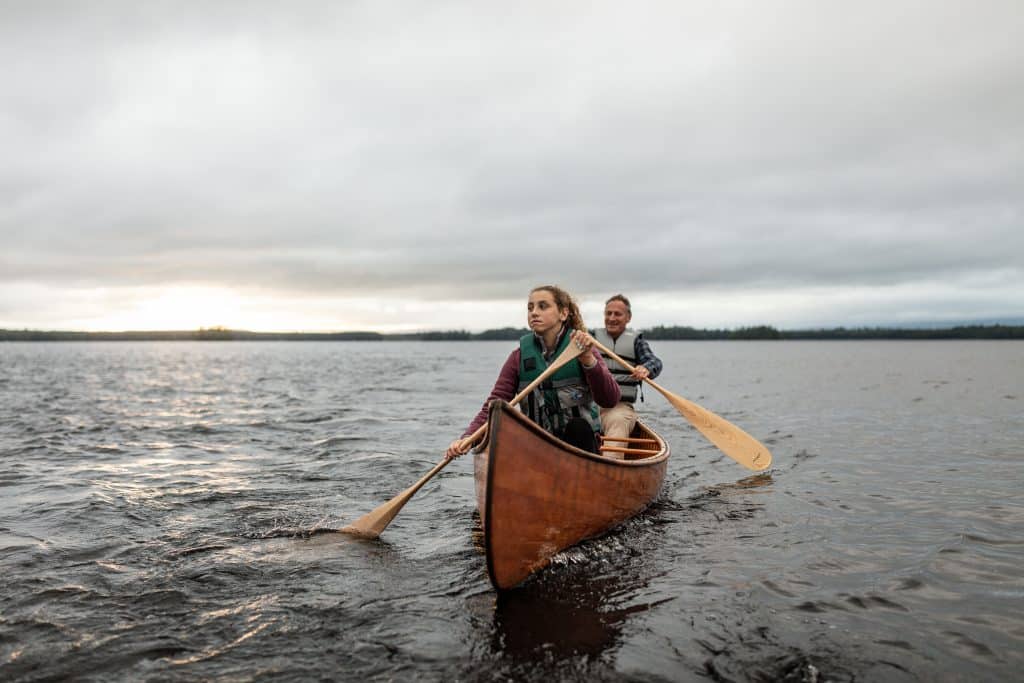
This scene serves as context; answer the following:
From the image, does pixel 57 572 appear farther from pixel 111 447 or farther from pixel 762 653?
pixel 111 447

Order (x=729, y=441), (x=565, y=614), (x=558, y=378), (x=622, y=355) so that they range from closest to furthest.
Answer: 1. (x=565, y=614)
2. (x=558, y=378)
3. (x=729, y=441)
4. (x=622, y=355)

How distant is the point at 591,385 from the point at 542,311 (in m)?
0.73


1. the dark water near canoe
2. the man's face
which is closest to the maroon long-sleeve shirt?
the dark water near canoe

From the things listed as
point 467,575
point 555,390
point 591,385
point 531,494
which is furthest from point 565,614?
point 555,390

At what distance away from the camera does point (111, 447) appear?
10.9 m

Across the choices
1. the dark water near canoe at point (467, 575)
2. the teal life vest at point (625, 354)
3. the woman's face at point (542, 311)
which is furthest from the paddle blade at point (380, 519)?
the teal life vest at point (625, 354)

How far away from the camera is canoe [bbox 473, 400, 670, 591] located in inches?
176

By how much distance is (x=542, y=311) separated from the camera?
5.60m

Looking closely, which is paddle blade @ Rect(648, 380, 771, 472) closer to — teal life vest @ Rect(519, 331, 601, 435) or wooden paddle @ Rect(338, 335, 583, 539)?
teal life vest @ Rect(519, 331, 601, 435)

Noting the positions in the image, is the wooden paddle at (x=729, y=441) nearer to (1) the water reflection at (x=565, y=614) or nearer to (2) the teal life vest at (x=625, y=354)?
(2) the teal life vest at (x=625, y=354)

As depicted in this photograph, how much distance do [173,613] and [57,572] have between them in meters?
1.35

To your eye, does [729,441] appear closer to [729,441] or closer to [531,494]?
[729,441]

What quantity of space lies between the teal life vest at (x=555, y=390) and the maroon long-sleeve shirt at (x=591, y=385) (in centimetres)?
8

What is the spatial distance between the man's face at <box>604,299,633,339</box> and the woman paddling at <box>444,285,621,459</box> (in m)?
2.76
